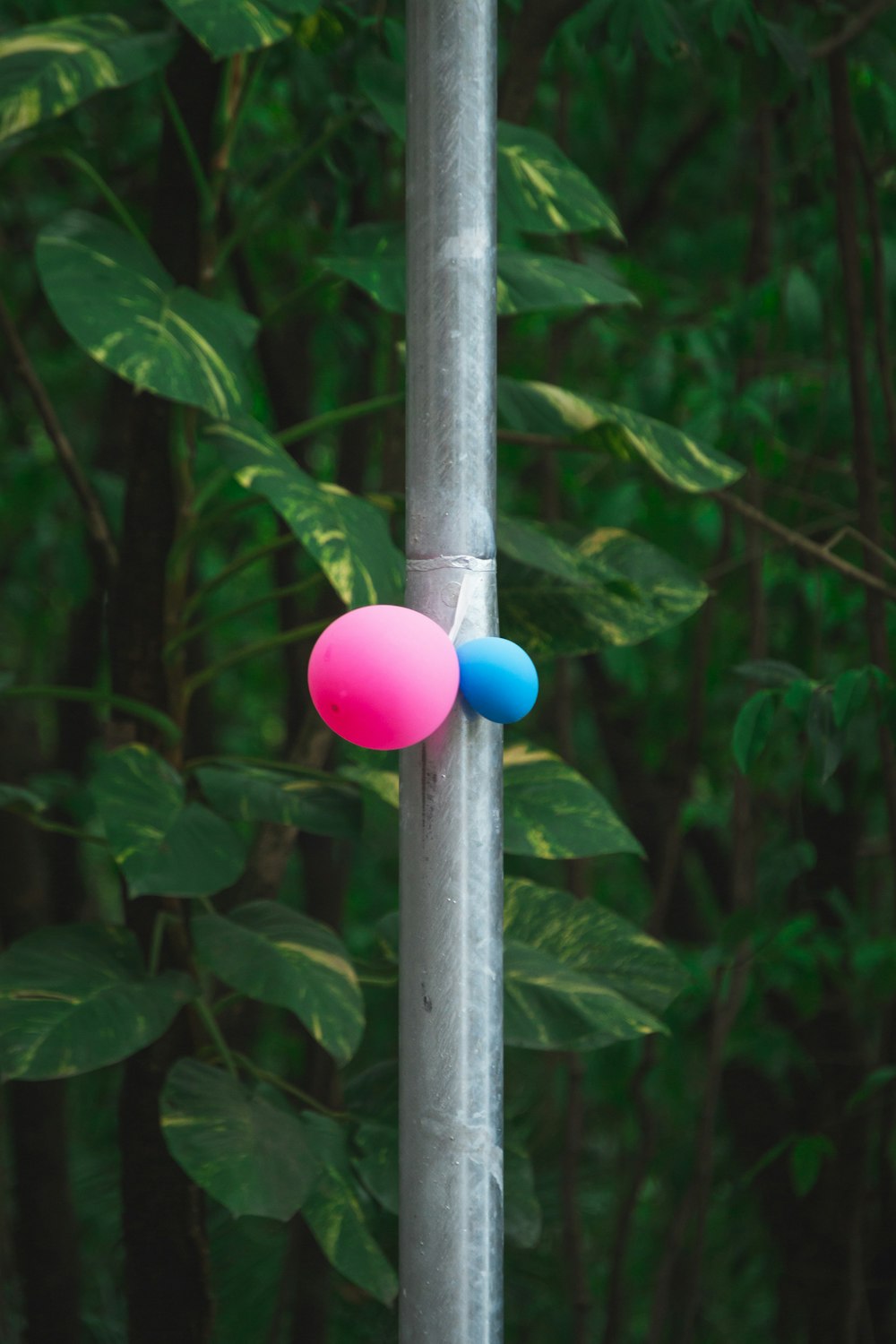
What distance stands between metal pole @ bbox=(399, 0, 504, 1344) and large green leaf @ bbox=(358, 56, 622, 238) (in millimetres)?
462

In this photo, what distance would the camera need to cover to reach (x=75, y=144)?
112 cm

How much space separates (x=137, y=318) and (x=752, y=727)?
0.60m

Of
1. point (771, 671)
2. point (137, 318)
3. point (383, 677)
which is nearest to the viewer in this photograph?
point (383, 677)

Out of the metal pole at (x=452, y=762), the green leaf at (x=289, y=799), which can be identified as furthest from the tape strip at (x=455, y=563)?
the green leaf at (x=289, y=799)

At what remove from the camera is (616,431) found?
40.5 inches

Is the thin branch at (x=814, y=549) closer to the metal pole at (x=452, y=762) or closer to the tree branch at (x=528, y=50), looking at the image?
the tree branch at (x=528, y=50)

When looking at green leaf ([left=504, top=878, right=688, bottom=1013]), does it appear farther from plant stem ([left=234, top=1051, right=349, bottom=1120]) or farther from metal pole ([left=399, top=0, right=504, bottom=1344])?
metal pole ([left=399, top=0, right=504, bottom=1344])

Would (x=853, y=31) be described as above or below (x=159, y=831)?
above

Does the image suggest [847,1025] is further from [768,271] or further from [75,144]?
[75,144]

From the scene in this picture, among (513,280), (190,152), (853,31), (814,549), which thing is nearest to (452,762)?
(513,280)

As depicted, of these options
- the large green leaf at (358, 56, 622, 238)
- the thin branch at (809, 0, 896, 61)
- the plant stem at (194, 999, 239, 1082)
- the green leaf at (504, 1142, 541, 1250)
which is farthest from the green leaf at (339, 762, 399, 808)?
the thin branch at (809, 0, 896, 61)

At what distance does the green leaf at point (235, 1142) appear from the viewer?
0.85 meters

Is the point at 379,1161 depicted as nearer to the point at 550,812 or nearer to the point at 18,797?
the point at 550,812

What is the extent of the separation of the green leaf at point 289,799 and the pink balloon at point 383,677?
0.53 meters
